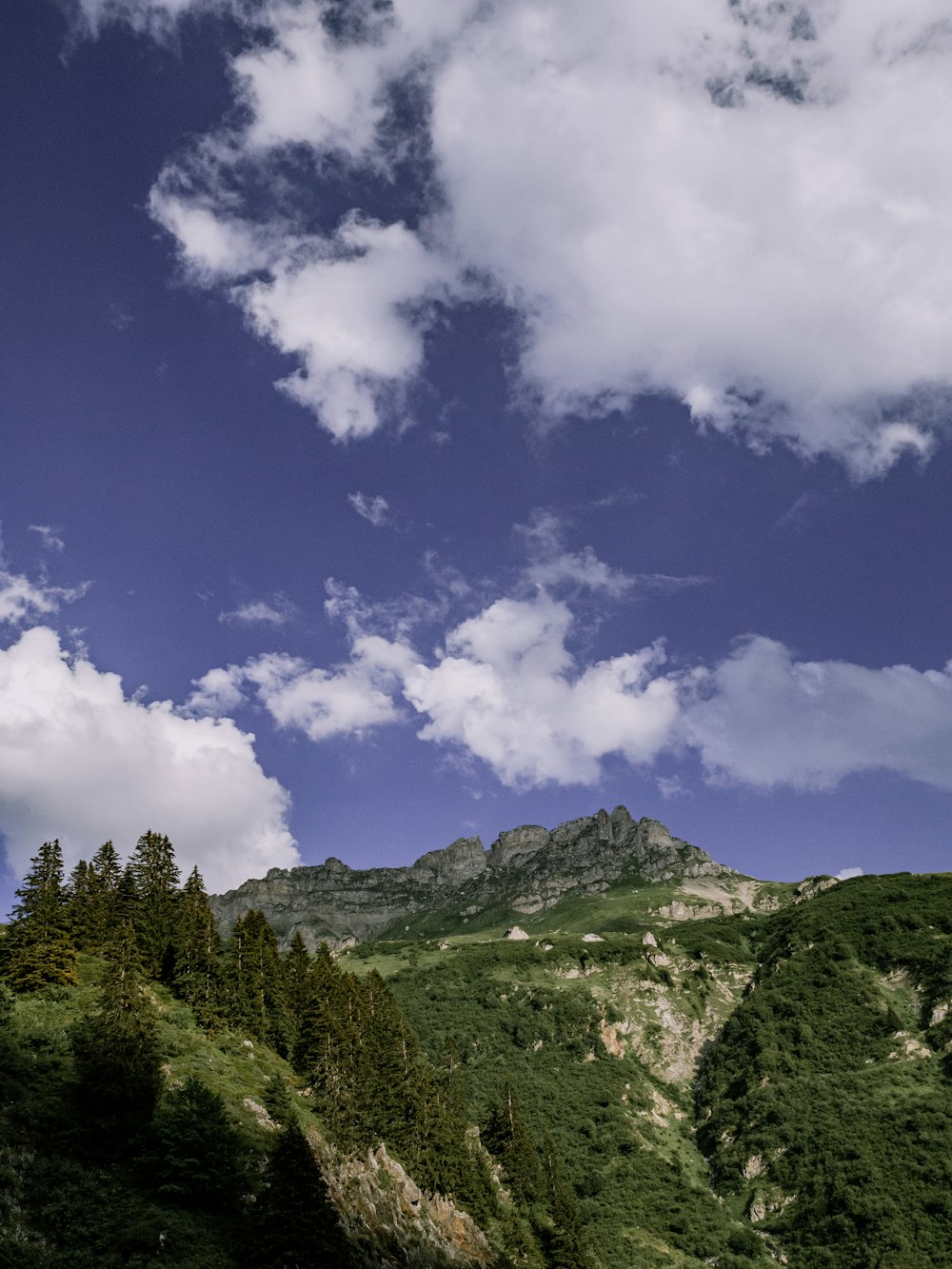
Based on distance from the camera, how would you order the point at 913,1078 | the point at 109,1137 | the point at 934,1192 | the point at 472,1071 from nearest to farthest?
the point at 109,1137
the point at 934,1192
the point at 913,1078
the point at 472,1071

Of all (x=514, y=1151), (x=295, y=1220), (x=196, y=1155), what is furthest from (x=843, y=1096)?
(x=196, y=1155)

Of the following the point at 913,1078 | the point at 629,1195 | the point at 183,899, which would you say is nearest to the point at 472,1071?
the point at 629,1195

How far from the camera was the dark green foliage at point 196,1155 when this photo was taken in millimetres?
38594

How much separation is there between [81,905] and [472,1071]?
99.1m

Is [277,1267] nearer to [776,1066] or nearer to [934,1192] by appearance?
[934,1192]

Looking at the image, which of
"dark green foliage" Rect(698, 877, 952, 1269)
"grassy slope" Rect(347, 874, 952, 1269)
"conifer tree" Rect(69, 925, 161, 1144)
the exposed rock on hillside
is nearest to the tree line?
"conifer tree" Rect(69, 925, 161, 1144)

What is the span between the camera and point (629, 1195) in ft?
341

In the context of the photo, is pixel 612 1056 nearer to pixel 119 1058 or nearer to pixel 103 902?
pixel 103 902

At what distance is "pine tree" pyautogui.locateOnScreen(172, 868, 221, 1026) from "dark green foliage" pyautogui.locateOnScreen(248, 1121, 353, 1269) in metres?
23.1

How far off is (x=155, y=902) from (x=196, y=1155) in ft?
141

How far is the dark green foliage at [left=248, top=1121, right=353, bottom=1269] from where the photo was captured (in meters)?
36.0

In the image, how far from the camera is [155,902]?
78.4 m

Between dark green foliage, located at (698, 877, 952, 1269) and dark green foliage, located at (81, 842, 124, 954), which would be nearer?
dark green foliage, located at (81, 842, 124, 954)

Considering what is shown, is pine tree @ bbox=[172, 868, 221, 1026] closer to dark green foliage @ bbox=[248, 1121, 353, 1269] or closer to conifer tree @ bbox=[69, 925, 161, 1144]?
conifer tree @ bbox=[69, 925, 161, 1144]
